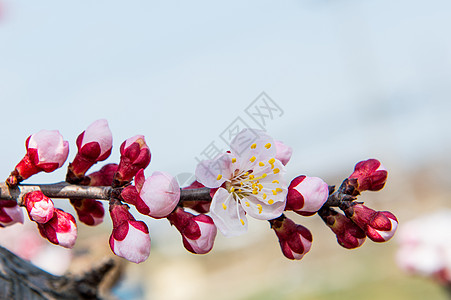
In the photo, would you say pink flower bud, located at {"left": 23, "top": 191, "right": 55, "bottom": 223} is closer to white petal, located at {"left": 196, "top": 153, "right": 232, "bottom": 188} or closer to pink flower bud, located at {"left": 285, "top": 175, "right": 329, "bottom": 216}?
white petal, located at {"left": 196, "top": 153, "right": 232, "bottom": 188}

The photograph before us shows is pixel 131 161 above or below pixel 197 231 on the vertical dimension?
above

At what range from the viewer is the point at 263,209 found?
57 cm

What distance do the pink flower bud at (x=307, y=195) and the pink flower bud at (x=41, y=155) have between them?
0.29 m

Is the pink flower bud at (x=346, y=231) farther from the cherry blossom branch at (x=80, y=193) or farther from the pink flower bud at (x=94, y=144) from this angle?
the pink flower bud at (x=94, y=144)

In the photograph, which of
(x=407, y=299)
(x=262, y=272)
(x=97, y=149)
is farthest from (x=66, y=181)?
(x=262, y=272)

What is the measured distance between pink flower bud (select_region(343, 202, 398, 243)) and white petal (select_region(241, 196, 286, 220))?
0.10 meters

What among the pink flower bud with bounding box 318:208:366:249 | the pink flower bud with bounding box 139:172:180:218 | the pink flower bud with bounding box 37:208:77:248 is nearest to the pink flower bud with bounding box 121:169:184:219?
the pink flower bud with bounding box 139:172:180:218

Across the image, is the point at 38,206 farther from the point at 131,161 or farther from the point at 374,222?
the point at 374,222

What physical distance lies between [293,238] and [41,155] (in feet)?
1.11

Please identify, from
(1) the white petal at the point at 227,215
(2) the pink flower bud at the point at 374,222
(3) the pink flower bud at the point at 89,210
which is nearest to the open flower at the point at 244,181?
(1) the white petal at the point at 227,215

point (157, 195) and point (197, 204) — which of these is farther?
point (197, 204)

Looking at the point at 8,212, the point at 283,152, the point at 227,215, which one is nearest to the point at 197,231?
the point at 227,215

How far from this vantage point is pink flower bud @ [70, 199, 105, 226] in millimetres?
686

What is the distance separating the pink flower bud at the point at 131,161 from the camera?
23.5 inches
